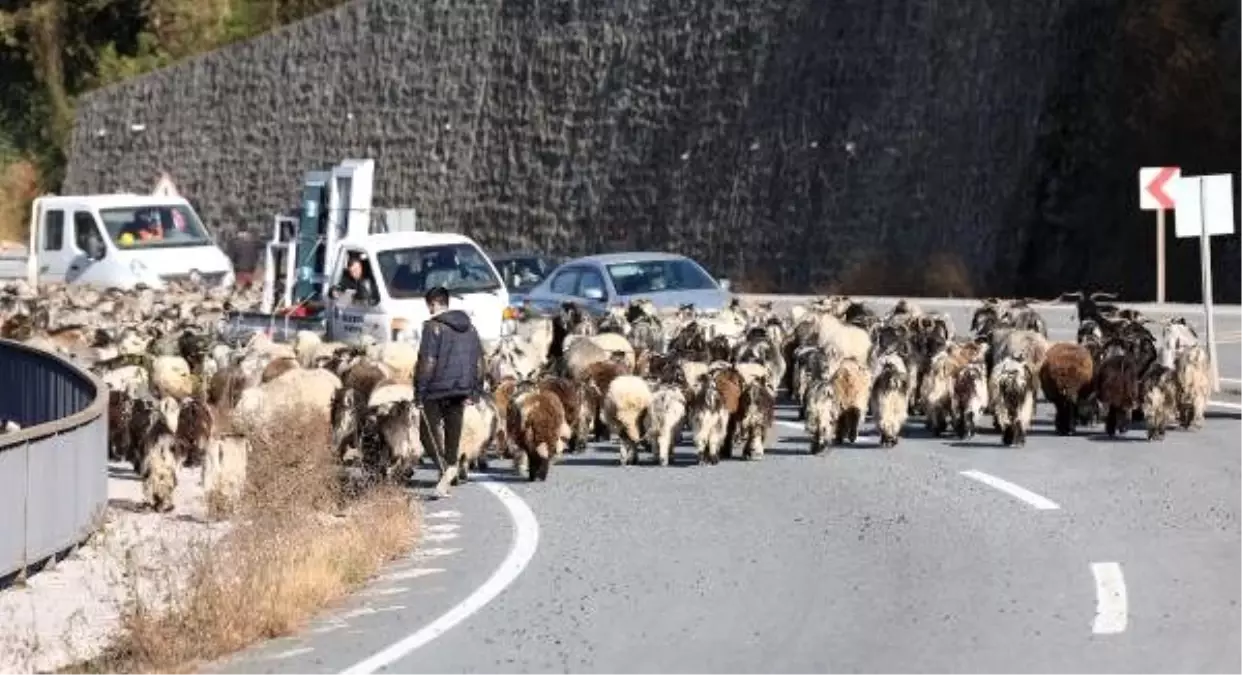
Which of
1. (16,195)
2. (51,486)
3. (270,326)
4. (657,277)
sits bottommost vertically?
(51,486)

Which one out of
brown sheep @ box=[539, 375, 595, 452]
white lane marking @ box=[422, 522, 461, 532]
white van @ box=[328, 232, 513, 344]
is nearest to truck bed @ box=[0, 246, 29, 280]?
white van @ box=[328, 232, 513, 344]

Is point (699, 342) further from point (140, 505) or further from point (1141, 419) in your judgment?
point (140, 505)

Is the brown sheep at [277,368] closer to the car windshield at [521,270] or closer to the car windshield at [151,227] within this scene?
the car windshield at [521,270]

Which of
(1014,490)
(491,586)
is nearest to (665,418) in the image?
(1014,490)

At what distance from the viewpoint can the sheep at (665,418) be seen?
24.1 metres

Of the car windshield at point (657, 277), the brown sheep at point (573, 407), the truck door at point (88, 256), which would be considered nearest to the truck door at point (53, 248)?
the truck door at point (88, 256)

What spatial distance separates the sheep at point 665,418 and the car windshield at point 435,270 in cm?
779

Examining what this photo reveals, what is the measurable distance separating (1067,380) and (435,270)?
9.00 meters

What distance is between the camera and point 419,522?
20594 millimetres

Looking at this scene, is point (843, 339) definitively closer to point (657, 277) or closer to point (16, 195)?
point (657, 277)

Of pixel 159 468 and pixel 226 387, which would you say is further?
pixel 226 387

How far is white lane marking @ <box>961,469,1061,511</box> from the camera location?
20.3 m

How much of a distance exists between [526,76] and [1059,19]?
19355 mm

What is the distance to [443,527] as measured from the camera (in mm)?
20453
